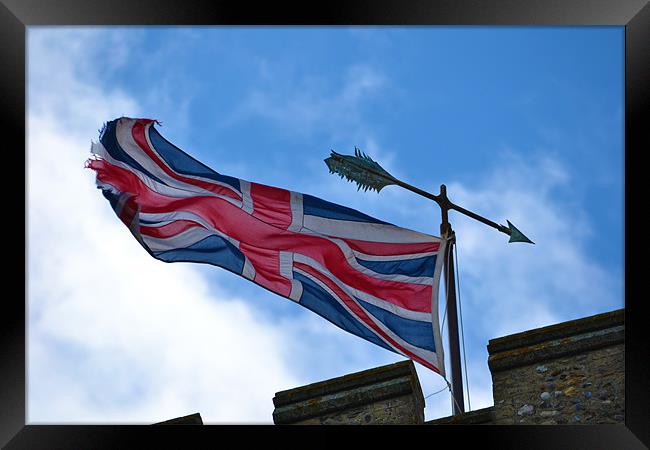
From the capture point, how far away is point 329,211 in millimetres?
12859

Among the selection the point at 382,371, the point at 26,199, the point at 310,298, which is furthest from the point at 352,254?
the point at 26,199

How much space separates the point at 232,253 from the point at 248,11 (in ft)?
16.5

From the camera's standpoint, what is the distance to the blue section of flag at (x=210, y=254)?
12578 mm

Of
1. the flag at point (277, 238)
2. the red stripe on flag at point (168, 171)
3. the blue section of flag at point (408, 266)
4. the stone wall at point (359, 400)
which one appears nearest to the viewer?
the stone wall at point (359, 400)

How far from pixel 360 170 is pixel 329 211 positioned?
0.59m

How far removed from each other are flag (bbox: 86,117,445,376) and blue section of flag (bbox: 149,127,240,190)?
0.03 feet

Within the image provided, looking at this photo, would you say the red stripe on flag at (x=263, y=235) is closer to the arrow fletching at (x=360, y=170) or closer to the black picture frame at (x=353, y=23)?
the arrow fletching at (x=360, y=170)

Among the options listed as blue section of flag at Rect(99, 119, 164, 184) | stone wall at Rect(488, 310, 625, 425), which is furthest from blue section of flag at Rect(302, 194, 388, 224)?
stone wall at Rect(488, 310, 625, 425)

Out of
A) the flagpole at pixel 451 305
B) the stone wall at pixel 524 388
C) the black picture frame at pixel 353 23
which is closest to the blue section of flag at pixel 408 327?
the flagpole at pixel 451 305

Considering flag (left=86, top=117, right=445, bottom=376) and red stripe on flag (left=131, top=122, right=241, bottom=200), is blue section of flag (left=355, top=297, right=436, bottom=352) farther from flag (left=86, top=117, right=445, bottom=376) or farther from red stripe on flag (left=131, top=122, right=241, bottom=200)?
red stripe on flag (left=131, top=122, right=241, bottom=200)

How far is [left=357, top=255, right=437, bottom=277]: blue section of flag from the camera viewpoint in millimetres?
12555

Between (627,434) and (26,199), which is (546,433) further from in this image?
(26,199)

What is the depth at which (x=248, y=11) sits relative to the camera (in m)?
7.87

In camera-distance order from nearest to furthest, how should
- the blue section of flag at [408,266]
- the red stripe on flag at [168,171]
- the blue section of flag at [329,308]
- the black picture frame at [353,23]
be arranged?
the black picture frame at [353,23]
the blue section of flag at [329,308]
the blue section of flag at [408,266]
the red stripe on flag at [168,171]
